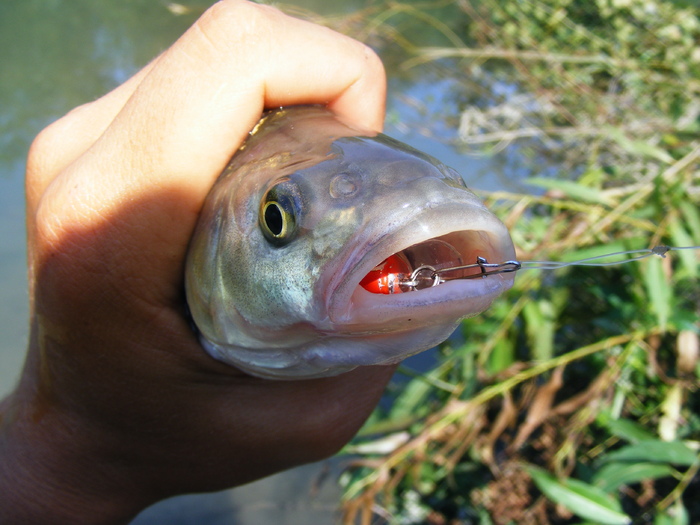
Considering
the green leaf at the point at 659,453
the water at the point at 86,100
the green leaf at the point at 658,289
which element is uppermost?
the green leaf at the point at 658,289

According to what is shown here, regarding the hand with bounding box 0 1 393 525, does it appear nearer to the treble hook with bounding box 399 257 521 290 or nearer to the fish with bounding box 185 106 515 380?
the fish with bounding box 185 106 515 380

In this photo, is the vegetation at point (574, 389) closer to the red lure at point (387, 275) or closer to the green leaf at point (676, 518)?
the green leaf at point (676, 518)

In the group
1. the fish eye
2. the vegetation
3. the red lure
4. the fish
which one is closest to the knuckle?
the fish

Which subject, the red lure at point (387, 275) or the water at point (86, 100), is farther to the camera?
the water at point (86, 100)

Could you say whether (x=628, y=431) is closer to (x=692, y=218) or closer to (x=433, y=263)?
(x=692, y=218)

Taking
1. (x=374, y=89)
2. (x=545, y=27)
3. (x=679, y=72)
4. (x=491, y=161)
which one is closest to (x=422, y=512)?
(x=374, y=89)

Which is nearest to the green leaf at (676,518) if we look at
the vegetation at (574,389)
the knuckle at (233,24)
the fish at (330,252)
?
the vegetation at (574,389)

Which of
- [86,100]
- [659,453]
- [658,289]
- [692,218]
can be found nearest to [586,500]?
[659,453]
